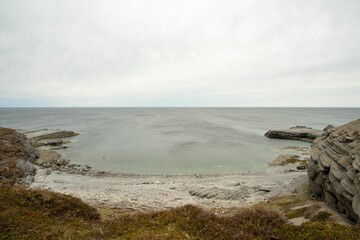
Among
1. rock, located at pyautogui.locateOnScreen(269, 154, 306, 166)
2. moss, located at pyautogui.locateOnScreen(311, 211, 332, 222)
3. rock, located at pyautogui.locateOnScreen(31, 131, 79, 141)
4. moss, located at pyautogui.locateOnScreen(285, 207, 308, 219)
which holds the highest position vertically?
moss, located at pyautogui.locateOnScreen(311, 211, 332, 222)

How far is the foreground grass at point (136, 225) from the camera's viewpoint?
1130 cm

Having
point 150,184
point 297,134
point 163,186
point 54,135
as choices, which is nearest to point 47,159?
point 150,184

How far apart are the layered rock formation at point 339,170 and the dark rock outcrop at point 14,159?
33.0m

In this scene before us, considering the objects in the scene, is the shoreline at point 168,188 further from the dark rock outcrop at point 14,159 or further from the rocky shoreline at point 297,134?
the rocky shoreline at point 297,134

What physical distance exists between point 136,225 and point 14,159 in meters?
31.6

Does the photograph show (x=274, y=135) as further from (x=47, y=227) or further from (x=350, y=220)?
(x=47, y=227)

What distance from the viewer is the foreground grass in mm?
11305

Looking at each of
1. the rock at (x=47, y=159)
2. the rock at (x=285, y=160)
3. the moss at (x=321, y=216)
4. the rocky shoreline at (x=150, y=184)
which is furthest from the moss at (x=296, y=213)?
the rock at (x=47, y=159)

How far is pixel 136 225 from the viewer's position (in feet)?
43.4

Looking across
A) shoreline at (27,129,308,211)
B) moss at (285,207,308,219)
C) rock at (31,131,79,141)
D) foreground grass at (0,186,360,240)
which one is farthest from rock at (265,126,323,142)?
foreground grass at (0,186,360,240)

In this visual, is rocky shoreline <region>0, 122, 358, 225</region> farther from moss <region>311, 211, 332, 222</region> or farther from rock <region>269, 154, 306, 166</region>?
moss <region>311, 211, 332, 222</region>

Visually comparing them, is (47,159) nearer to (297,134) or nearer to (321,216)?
(321,216)

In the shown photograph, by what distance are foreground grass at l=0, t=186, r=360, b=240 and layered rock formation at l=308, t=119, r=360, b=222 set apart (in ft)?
20.4

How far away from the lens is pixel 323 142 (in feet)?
79.3
